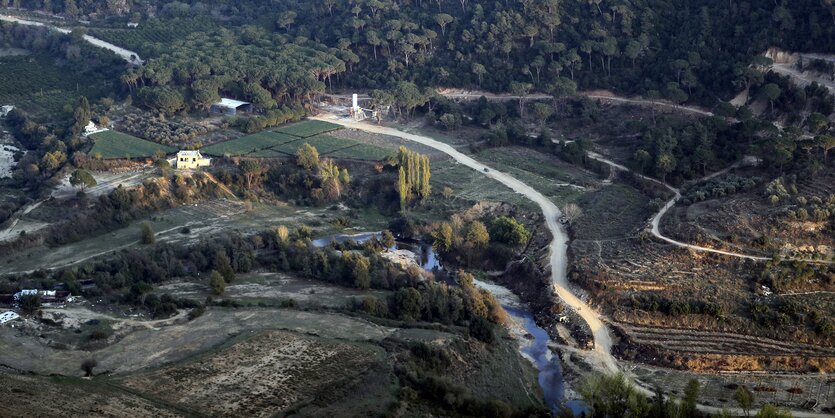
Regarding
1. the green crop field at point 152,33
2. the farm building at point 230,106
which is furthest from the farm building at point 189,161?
the green crop field at point 152,33

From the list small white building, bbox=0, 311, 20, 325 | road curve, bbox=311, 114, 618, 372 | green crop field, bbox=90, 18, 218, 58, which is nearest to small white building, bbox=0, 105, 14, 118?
green crop field, bbox=90, 18, 218, 58

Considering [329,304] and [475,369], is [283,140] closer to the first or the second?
[329,304]

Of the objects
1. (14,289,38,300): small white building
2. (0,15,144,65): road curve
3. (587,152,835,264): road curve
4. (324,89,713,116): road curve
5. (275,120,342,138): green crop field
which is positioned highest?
(0,15,144,65): road curve

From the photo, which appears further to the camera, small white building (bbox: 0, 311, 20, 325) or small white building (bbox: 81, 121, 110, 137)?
small white building (bbox: 81, 121, 110, 137)

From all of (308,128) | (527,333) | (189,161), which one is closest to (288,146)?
(308,128)

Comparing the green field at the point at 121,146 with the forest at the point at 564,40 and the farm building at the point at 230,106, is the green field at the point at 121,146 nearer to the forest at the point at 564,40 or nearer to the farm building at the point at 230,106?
the farm building at the point at 230,106

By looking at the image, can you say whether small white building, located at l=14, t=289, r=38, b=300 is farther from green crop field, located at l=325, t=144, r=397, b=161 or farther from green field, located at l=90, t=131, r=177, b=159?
green crop field, located at l=325, t=144, r=397, b=161

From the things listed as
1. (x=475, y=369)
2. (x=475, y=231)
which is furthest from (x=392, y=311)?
(x=475, y=231)
